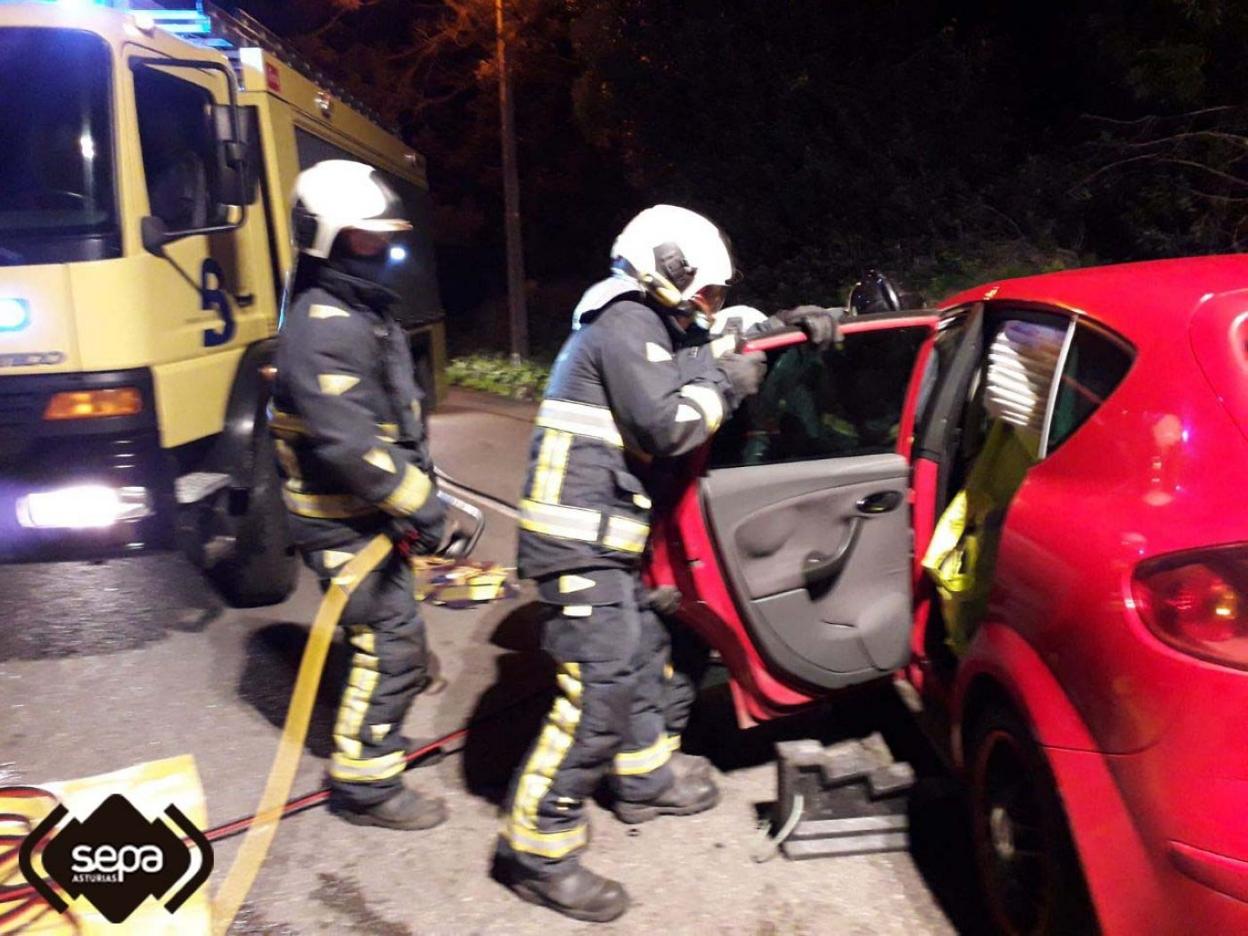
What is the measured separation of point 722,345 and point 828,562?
699 mm

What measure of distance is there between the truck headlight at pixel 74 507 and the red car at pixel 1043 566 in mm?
2586

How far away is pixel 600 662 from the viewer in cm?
281

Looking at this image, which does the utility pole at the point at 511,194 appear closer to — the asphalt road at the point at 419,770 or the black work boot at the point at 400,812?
the asphalt road at the point at 419,770

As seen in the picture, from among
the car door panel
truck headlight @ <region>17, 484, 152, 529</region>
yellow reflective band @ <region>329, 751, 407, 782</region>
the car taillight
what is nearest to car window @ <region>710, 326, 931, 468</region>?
the car door panel

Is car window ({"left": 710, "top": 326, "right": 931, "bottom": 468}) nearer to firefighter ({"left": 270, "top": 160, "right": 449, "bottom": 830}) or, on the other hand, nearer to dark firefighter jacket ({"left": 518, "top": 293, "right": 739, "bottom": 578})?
dark firefighter jacket ({"left": 518, "top": 293, "right": 739, "bottom": 578})

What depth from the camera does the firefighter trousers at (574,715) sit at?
2812mm

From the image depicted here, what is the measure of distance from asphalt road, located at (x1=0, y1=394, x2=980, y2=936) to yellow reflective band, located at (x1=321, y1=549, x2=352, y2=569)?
0.85 metres

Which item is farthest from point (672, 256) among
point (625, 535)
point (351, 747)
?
point (351, 747)

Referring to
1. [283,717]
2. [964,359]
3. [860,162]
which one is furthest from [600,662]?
[860,162]

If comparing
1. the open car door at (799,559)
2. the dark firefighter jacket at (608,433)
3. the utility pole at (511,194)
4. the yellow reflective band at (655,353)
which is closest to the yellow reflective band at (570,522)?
the dark firefighter jacket at (608,433)

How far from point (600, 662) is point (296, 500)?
1091mm

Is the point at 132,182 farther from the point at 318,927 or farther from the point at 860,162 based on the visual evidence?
the point at 860,162

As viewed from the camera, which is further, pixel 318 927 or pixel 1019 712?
pixel 318 927

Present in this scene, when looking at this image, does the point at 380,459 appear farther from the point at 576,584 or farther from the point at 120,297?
the point at 120,297
